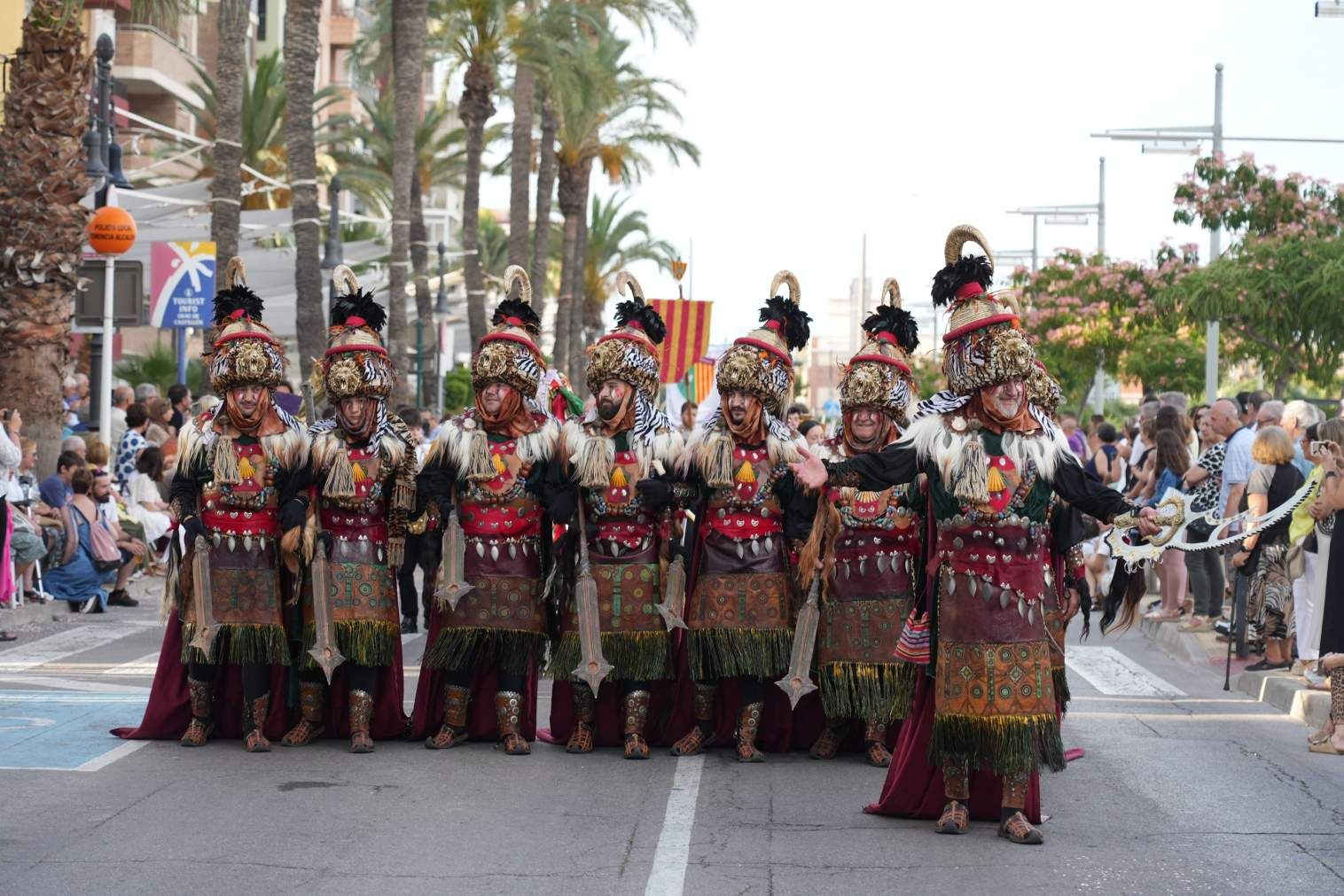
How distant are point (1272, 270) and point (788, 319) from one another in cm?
1441

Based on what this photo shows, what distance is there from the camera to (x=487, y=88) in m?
31.4

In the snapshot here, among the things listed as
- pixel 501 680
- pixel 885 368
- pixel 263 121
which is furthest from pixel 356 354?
pixel 263 121

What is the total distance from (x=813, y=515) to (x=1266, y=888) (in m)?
3.27

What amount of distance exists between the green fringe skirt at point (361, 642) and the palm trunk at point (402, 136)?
50.6 feet

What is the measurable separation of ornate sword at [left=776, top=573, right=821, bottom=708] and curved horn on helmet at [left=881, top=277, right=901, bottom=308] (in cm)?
175

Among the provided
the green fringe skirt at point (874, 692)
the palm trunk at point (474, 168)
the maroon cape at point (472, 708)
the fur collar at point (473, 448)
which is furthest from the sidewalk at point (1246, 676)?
the palm trunk at point (474, 168)

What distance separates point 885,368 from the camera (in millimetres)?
9477

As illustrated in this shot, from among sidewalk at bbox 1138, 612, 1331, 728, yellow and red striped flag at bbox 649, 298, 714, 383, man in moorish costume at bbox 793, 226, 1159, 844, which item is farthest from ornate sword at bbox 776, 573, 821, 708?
yellow and red striped flag at bbox 649, 298, 714, 383

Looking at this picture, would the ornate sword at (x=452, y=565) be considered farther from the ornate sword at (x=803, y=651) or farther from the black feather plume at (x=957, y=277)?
the black feather plume at (x=957, y=277)

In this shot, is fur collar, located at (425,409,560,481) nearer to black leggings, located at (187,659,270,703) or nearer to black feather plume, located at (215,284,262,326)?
black feather plume, located at (215,284,262,326)

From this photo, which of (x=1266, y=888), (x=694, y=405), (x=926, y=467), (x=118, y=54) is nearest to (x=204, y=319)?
(x=694, y=405)

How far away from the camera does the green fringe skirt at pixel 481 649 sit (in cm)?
936

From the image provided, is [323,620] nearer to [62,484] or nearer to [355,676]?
[355,676]

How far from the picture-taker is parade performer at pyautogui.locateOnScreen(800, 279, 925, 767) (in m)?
9.30
